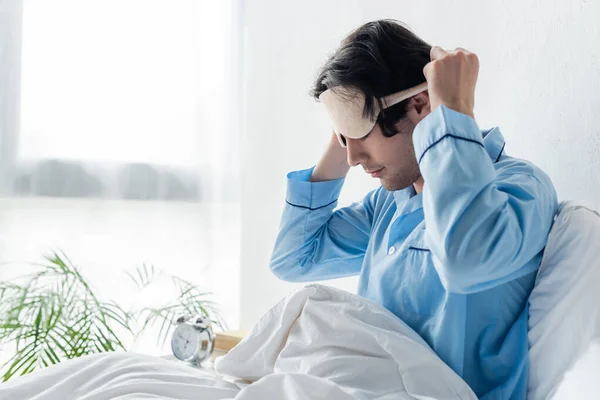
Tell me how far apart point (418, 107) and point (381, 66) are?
0.10 metres

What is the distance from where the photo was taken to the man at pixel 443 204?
0.96 meters

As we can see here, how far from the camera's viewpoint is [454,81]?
1055mm

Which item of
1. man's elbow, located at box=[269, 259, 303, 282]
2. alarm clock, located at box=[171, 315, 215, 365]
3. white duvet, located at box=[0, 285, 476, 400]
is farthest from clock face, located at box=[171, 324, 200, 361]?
white duvet, located at box=[0, 285, 476, 400]

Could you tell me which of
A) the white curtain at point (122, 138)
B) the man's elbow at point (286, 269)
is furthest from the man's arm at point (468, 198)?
the white curtain at point (122, 138)

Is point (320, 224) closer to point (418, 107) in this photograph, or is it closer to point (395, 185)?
point (395, 185)

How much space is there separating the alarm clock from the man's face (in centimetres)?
82

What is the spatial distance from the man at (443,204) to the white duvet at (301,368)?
0.32 feet

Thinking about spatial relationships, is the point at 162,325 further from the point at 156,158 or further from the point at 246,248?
the point at 156,158

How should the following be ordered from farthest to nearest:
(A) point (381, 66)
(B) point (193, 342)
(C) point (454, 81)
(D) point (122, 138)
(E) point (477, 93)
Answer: (D) point (122, 138)
(B) point (193, 342)
(E) point (477, 93)
(A) point (381, 66)
(C) point (454, 81)

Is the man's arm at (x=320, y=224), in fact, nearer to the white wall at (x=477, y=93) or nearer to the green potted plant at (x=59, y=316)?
the white wall at (x=477, y=93)

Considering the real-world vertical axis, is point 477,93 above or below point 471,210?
above

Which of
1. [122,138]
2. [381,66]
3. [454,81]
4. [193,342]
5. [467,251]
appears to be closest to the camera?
[467,251]

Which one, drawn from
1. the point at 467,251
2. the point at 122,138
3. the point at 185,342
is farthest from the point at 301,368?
the point at 122,138

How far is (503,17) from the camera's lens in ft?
4.64
